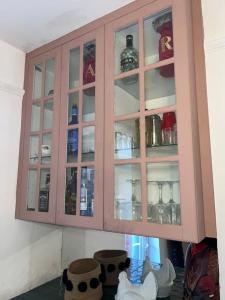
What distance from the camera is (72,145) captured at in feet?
4.22

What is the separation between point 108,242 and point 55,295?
1.34 feet

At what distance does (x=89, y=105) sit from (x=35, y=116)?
0.44 m

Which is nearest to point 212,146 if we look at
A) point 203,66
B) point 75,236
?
point 203,66

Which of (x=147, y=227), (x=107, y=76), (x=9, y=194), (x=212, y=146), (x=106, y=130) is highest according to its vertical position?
(x=107, y=76)

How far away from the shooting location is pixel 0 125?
142 cm

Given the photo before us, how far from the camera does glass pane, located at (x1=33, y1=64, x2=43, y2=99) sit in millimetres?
1519

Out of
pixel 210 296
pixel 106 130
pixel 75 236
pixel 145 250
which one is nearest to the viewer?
pixel 210 296

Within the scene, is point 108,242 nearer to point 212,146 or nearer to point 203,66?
point 212,146

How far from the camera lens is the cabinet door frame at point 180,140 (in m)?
0.89

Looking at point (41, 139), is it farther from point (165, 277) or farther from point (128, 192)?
point (165, 277)

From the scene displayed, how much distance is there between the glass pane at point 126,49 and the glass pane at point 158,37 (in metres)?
0.06

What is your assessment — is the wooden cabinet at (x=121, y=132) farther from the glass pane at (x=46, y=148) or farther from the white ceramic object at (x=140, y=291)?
the white ceramic object at (x=140, y=291)

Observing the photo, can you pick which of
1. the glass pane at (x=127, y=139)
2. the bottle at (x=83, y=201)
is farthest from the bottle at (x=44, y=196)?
the glass pane at (x=127, y=139)

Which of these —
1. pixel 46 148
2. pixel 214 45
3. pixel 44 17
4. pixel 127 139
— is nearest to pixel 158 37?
pixel 214 45
